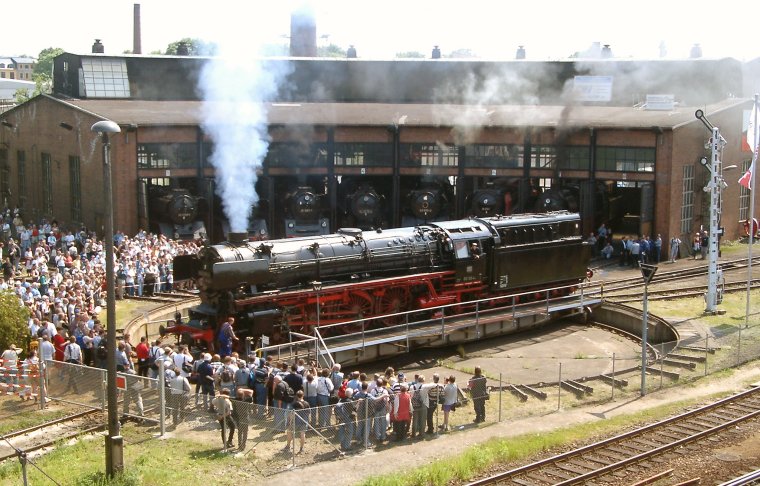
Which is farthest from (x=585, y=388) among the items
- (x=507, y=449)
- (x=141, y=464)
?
(x=141, y=464)

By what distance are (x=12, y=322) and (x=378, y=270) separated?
32.4 feet

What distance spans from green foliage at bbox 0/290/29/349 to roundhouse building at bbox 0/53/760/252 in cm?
1800

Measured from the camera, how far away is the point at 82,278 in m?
28.2

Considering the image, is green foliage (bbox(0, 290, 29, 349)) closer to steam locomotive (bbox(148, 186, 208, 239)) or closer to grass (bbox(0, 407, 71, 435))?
grass (bbox(0, 407, 71, 435))

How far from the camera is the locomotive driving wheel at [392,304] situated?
26797 mm

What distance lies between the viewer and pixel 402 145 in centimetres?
4462

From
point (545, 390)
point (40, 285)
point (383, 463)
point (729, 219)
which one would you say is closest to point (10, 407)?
point (383, 463)

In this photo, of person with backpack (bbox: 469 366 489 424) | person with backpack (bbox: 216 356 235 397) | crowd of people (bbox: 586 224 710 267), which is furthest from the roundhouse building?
person with backpack (bbox: 469 366 489 424)

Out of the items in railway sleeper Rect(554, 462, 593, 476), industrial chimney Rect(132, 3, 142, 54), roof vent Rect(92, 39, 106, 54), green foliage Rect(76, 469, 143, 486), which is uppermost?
industrial chimney Rect(132, 3, 142, 54)

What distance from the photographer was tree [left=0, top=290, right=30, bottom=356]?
21656mm

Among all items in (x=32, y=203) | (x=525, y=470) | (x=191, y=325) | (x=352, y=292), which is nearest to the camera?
(x=525, y=470)

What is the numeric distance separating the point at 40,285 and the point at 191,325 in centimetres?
742

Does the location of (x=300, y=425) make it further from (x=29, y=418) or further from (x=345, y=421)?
(x=29, y=418)

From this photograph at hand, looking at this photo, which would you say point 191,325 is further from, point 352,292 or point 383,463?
point 383,463
